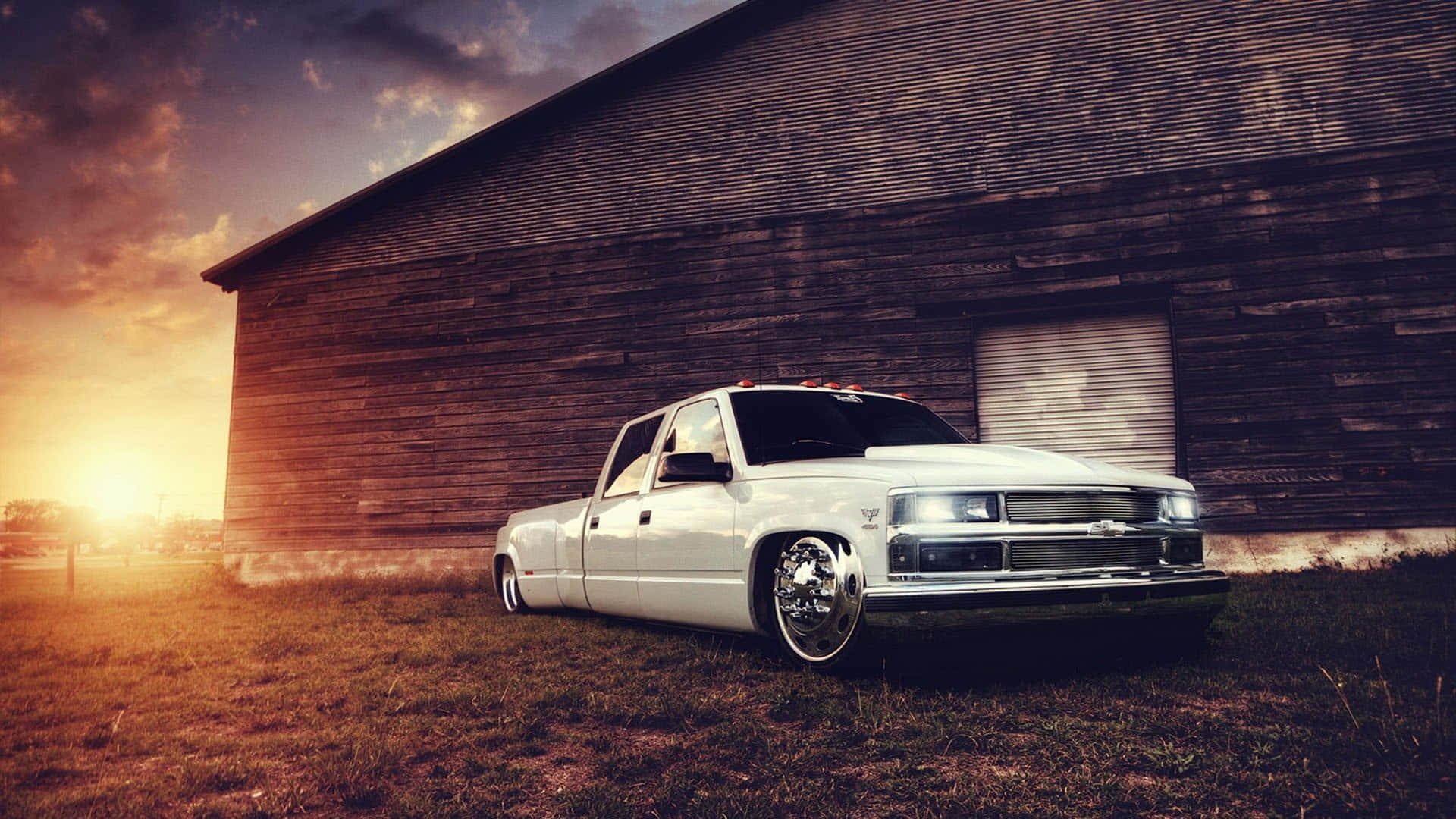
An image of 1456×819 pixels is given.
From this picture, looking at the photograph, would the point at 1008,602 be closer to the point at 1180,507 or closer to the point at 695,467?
the point at 1180,507

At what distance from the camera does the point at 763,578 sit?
463 centimetres

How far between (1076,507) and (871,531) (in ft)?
3.21

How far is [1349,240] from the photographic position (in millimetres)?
9750

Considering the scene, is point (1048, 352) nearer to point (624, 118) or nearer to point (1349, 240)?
point (1349, 240)

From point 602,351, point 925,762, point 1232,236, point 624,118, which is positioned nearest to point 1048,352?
point 1232,236

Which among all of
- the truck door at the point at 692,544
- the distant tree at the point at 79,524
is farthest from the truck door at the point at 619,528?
the distant tree at the point at 79,524

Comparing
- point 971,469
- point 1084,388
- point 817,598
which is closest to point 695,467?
point 817,598

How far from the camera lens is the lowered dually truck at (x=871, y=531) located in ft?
12.6

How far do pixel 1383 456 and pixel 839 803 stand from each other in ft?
31.0

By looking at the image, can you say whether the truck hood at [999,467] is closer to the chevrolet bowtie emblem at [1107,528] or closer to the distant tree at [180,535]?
the chevrolet bowtie emblem at [1107,528]

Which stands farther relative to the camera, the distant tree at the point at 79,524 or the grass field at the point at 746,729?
the distant tree at the point at 79,524

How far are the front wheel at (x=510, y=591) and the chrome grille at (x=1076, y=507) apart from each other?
193 inches

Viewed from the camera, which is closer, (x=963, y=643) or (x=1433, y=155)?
(x=963, y=643)

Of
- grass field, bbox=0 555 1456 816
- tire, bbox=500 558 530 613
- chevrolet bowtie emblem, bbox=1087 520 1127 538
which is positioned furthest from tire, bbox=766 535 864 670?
tire, bbox=500 558 530 613
